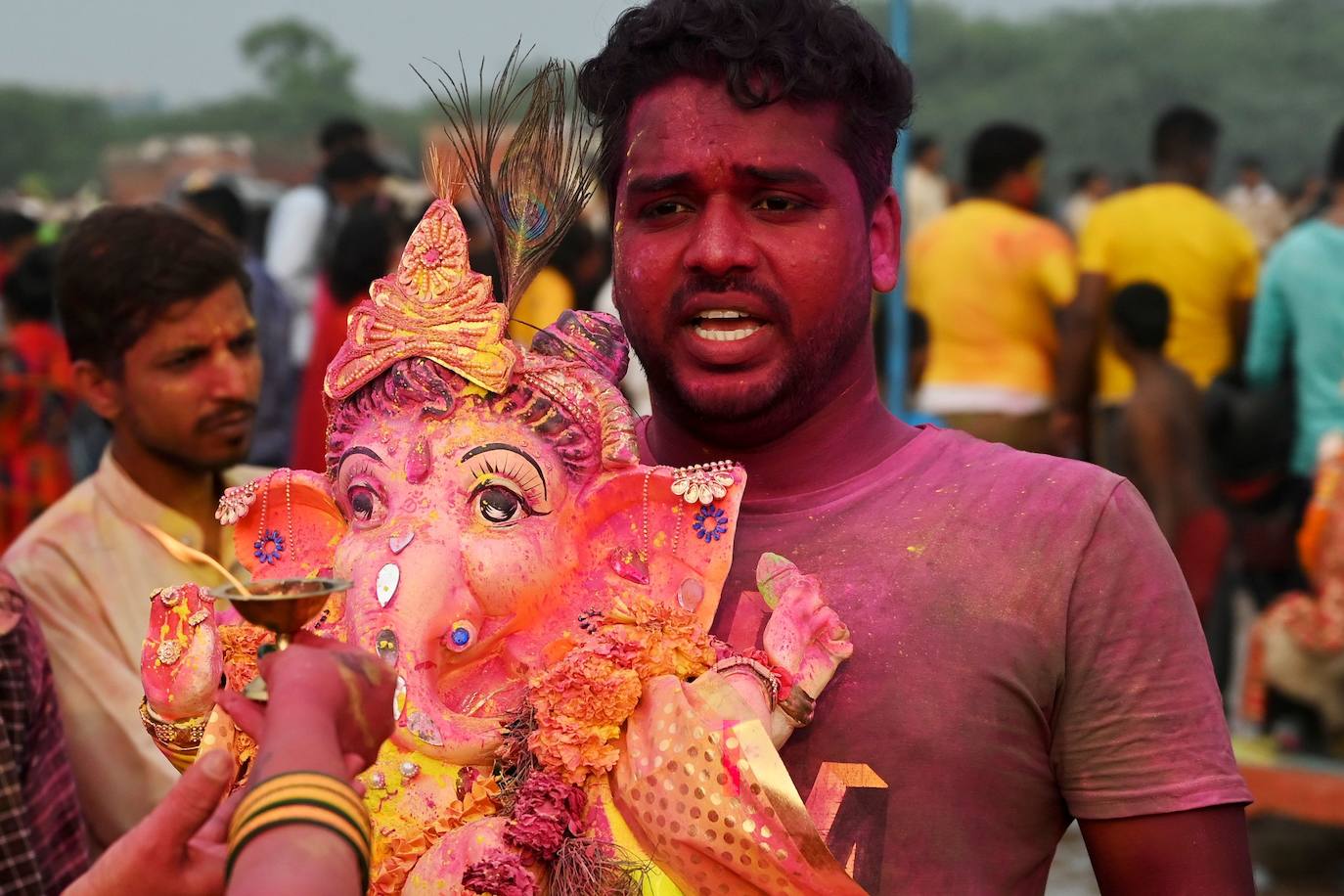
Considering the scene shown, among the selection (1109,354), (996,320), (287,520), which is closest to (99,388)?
(287,520)

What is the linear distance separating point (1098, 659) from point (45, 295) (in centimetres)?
818

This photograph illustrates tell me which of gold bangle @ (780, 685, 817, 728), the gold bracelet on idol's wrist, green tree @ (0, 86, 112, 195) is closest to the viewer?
the gold bracelet on idol's wrist

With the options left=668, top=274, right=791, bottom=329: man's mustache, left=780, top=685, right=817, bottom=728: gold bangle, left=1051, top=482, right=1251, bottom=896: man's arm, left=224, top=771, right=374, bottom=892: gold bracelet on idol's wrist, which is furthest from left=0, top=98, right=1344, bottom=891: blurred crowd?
left=224, top=771, right=374, bottom=892: gold bracelet on idol's wrist

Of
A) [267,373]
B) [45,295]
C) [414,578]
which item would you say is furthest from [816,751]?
[45,295]

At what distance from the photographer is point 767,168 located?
109 inches

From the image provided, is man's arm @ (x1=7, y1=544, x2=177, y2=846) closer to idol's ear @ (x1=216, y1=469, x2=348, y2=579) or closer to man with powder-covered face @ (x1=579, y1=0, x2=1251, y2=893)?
idol's ear @ (x1=216, y1=469, x2=348, y2=579)

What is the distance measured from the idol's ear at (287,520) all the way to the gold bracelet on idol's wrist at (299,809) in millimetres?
923

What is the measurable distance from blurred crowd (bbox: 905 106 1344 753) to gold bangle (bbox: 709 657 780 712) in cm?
509

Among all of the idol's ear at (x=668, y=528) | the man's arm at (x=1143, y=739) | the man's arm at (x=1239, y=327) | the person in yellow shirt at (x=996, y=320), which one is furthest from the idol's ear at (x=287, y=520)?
the man's arm at (x=1239, y=327)

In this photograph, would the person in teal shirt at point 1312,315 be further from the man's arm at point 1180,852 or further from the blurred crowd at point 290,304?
the man's arm at point 1180,852

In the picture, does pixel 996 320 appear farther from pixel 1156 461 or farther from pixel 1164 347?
pixel 1156 461

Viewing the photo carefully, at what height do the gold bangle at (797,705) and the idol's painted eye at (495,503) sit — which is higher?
the idol's painted eye at (495,503)

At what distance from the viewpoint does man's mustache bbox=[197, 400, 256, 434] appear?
4277 millimetres

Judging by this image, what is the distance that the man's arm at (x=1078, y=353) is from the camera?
8.00 metres
